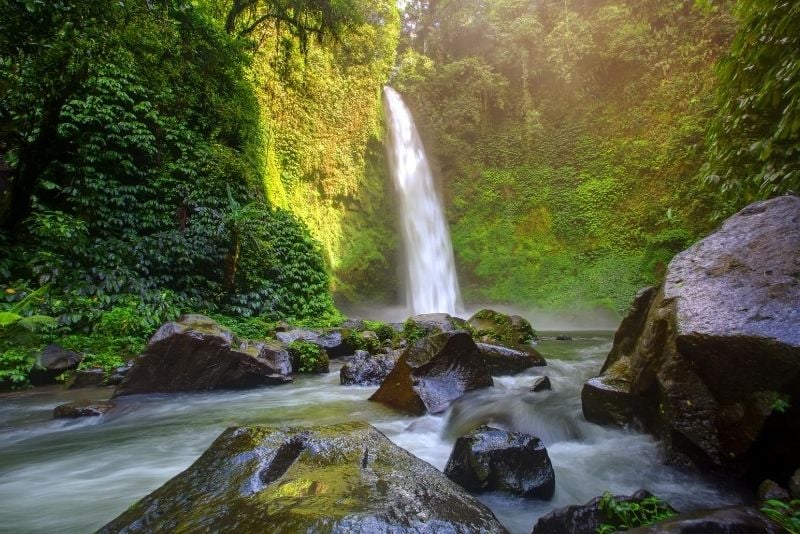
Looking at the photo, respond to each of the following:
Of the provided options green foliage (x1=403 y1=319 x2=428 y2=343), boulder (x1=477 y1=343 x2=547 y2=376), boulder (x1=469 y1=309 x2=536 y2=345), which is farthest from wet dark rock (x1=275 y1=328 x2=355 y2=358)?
boulder (x1=477 y1=343 x2=547 y2=376)

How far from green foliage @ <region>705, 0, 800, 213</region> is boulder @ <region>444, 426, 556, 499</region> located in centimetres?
292

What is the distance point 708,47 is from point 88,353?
2228cm

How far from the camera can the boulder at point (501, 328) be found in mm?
9547

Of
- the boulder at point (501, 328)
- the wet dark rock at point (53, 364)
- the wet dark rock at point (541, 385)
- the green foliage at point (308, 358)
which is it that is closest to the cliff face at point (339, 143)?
the green foliage at point (308, 358)

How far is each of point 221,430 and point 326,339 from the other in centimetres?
427

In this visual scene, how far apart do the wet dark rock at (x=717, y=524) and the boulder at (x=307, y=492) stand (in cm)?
64

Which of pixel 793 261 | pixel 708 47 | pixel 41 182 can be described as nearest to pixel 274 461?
pixel 793 261

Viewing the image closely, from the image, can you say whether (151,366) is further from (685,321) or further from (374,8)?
(374,8)

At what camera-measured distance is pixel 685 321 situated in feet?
9.94

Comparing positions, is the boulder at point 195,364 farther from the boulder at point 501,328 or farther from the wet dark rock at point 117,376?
the boulder at point 501,328

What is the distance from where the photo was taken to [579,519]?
229 centimetres

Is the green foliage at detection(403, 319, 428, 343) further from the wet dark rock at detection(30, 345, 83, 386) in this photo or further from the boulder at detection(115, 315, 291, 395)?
the wet dark rock at detection(30, 345, 83, 386)

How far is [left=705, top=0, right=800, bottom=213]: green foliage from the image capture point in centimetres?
342

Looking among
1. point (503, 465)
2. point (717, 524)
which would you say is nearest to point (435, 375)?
point (503, 465)
